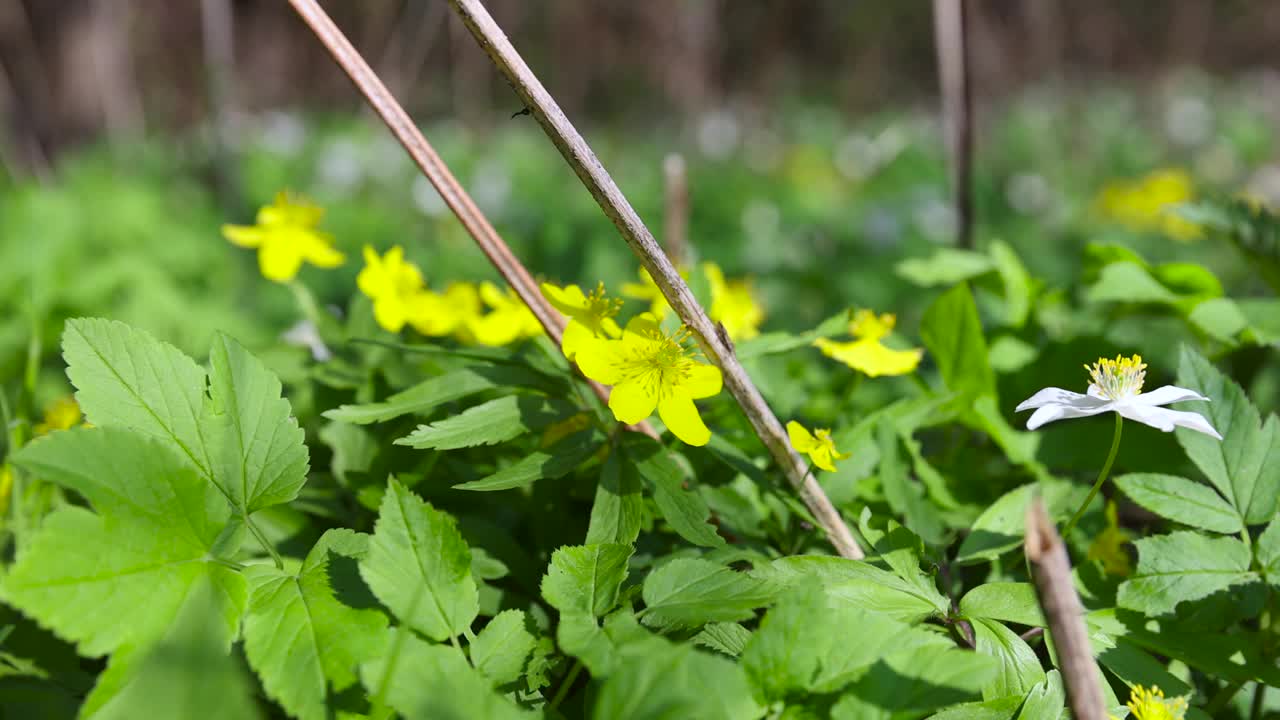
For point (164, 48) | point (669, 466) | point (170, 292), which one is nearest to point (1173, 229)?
point (669, 466)

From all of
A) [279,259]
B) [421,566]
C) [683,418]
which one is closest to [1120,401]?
[683,418]

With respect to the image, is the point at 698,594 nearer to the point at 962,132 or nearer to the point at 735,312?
the point at 735,312

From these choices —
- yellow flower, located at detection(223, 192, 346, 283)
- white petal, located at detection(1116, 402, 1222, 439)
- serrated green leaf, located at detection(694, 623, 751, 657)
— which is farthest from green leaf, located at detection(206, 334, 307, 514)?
white petal, located at detection(1116, 402, 1222, 439)

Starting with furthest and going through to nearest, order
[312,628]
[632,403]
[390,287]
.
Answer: [390,287], [632,403], [312,628]

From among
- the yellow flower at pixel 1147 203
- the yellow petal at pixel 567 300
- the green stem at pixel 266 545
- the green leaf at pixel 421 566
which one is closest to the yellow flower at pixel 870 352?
the yellow petal at pixel 567 300

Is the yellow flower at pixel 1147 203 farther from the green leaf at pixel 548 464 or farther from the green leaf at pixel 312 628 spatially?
the green leaf at pixel 312 628

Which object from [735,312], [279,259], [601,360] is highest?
[279,259]

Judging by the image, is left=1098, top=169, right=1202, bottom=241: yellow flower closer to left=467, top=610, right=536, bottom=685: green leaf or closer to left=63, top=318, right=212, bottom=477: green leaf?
left=467, top=610, right=536, bottom=685: green leaf
